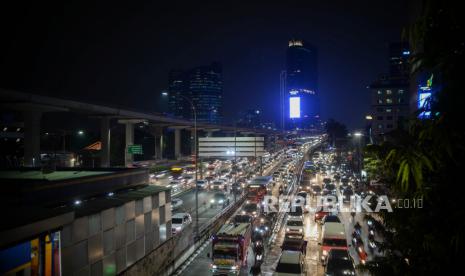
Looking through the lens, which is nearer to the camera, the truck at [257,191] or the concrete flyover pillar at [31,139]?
the truck at [257,191]

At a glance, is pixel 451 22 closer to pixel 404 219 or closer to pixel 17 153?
pixel 404 219

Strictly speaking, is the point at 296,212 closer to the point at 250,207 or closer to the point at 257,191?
the point at 250,207

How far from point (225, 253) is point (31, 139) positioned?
3449cm

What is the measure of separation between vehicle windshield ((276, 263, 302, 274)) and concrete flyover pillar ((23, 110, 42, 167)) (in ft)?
119

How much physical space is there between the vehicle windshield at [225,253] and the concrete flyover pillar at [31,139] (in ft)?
109

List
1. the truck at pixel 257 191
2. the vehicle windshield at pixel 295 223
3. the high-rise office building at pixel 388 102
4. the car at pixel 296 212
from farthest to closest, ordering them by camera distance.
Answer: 1. the high-rise office building at pixel 388 102
2. the truck at pixel 257 191
3. the car at pixel 296 212
4. the vehicle windshield at pixel 295 223

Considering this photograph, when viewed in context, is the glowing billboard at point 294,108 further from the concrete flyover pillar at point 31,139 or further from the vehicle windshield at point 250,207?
the vehicle windshield at point 250,207

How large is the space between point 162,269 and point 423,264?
1475 centimetres

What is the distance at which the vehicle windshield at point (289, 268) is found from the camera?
14.4 metres

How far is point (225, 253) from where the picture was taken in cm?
1634

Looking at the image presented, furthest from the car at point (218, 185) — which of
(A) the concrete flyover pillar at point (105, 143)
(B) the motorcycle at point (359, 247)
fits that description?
(B) the motorcycle at point (359, 247)

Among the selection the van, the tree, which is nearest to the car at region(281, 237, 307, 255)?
the van

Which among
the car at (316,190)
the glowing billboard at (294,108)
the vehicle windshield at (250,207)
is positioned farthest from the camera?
the glowing billboard at (294,108)

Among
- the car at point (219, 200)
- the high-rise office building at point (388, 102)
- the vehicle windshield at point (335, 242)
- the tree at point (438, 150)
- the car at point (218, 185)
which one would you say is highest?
the high-rise office building at point (388, 102)
